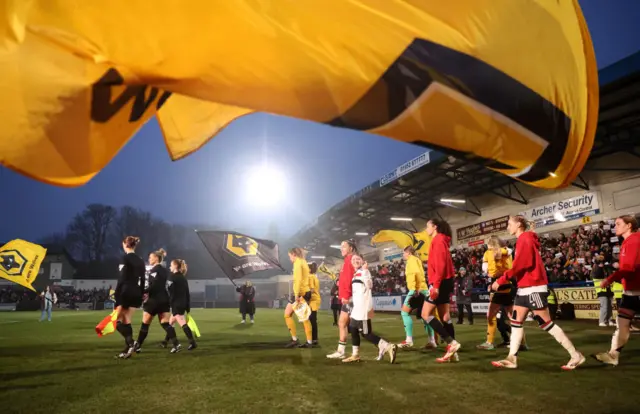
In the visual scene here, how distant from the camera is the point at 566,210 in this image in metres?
18.9

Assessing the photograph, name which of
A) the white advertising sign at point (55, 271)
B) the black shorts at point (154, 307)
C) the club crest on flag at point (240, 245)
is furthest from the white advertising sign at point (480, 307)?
the white advertising sign at point (55, 271)

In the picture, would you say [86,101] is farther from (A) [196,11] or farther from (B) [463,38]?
(B) [463,38]

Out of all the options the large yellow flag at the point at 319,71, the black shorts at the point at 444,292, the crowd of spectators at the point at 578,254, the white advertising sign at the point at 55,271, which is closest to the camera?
the large yellow flag at the point at 319,71

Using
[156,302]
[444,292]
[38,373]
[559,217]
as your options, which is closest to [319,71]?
[444,292]

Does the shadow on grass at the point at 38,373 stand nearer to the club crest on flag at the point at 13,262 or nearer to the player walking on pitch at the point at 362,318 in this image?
the player walking on pitch at the point at 362,318

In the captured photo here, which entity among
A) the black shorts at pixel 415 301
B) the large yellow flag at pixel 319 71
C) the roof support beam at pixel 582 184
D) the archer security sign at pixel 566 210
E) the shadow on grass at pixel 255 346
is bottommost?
the shadow on grass at pixel 255 346

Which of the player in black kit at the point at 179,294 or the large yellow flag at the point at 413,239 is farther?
the large yellow flag at the point at 413,239

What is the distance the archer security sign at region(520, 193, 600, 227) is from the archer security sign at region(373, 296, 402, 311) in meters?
9.00

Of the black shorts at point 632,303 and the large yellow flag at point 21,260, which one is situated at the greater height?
the large yellow flag at point 21,260

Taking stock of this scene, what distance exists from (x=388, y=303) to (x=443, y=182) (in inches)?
352

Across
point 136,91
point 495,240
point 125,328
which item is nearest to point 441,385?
point 495,240

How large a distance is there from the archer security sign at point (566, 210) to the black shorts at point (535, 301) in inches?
560

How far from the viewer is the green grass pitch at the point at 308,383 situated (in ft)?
14.1

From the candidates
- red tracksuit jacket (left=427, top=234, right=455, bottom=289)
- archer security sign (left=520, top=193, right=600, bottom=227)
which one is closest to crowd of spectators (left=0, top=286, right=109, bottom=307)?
archer security sign (left=520, top=193, right=600, bottom=227)
